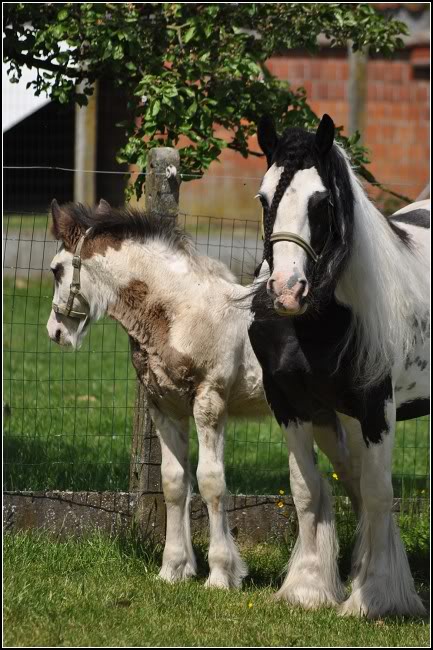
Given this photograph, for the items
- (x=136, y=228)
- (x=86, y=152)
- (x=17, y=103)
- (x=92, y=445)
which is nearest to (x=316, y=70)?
(x=86, y=152)

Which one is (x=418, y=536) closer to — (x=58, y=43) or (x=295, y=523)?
(x=295, y=523)

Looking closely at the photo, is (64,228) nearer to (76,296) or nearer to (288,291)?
(76,296)

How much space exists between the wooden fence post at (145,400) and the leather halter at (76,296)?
566mm

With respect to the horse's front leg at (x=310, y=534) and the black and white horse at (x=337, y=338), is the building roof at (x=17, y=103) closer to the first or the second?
the black and white horse at (x=337, y=338)

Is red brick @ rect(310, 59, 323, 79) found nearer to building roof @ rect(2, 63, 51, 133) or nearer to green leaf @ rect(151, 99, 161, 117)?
building roof @ rect(2, 63, 51, 133)

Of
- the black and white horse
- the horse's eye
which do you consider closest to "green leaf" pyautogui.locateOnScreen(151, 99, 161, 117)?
the horse's eye

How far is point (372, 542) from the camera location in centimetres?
446

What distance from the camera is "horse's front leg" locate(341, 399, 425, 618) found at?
436 centimetres

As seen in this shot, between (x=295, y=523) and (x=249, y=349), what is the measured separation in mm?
1210

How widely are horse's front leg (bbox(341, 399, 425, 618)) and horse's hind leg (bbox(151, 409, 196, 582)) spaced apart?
37.2 inches

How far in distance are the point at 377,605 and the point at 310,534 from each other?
46cm

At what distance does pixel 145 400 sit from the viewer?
5.55m

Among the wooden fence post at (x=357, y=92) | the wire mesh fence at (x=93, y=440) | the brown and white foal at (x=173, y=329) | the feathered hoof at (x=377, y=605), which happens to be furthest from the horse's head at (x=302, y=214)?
the wooden fence post at (x=357, y=92)

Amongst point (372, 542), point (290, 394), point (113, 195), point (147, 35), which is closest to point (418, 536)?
point (372, 542)
